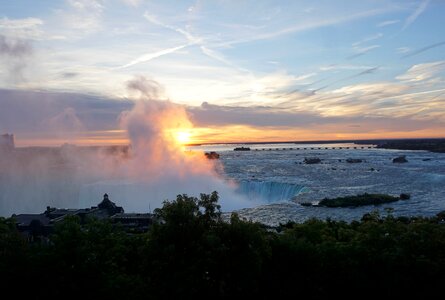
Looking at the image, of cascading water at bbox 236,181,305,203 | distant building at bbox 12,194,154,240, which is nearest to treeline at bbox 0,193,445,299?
distant building at bbox 12,194,154,240

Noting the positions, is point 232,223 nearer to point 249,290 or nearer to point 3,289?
point 249,290

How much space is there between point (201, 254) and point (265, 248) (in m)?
2.20

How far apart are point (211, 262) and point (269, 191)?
5359cm

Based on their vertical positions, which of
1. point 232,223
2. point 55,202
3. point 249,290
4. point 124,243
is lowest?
point 55,202

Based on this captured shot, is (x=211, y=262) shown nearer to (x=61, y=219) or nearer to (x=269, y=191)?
(x=61, y=219)

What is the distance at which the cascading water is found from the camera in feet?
210

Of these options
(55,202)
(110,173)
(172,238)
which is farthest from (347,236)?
Result: (110,173)

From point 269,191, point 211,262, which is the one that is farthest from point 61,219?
point 269,191

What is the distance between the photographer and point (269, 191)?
66.2 m

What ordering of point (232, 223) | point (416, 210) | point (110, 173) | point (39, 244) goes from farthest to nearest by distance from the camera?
point (110, 173) → point (416, 210) → point (39, 244) → point (232, 223)

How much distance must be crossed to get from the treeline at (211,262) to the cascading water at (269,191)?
155 ft

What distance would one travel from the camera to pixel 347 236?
18031mm

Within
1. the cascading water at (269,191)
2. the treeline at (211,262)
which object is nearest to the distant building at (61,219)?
the treeline at (211,262)

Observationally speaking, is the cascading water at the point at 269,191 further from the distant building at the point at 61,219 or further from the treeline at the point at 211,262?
the treeline at the point at 211,262
